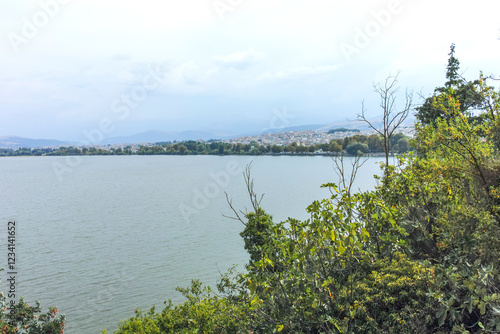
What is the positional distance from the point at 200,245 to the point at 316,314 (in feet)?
41.5

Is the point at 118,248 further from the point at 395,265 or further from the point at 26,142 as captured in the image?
the point at 26,142

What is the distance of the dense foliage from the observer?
337cm

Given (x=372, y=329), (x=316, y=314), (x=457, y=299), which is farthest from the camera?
(x=316, y=314)

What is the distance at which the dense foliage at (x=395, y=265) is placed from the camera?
3.37 metres

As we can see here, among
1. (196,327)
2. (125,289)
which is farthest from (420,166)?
(125,289)

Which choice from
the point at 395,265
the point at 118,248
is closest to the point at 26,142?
the point at 118,248

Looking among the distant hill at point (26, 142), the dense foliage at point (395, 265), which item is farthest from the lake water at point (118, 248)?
the distant hill at point (26, 142)

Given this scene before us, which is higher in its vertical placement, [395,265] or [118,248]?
[395,265]

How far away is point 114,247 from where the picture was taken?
1623 cm

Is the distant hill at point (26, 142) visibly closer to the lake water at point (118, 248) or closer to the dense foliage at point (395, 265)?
the lake water at point (118, 248)

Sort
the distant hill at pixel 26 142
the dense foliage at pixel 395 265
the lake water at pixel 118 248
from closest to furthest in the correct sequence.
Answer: the dense foliage at pixel 395 265 < the lake water at pixel 118 248 < the distant hill at pixel 26 142

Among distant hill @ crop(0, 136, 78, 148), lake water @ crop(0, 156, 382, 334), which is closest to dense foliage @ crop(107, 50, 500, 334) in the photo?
lake water @ crop(0, 156, 382, 334)

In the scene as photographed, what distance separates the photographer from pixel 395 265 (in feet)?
12.7

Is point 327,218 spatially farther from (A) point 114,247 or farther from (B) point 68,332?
(A) point 114,247
